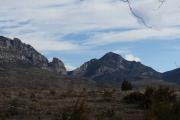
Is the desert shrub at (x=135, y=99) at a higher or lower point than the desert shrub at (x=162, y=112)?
higher

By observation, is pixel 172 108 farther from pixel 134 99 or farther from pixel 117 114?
pixel 134 99

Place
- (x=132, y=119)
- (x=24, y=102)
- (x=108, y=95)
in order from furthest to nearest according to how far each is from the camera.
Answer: (x=108, y=95) < (x=24, y=102) < (x=132, y=119)

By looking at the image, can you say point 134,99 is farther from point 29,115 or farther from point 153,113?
point 153,113

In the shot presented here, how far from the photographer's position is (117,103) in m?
27.0

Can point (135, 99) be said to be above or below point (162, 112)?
above

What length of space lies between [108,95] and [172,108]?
1693cm

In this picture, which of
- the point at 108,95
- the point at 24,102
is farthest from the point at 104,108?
the point at 108,95

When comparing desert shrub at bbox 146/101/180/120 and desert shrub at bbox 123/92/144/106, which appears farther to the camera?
desert shrub at bbox 123/92/144/106

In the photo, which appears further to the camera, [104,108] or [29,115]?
[104,108]

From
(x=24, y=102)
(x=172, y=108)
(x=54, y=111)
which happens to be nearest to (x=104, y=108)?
(x=54, y=111)

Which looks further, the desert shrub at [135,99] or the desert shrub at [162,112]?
the desert shrub at [135,99]

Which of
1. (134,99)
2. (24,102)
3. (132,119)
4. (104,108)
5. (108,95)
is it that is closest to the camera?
(132,119)

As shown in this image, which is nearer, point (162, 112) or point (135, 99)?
point (162, 112)

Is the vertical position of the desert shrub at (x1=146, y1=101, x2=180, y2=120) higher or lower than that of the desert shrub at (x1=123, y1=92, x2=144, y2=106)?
lower
